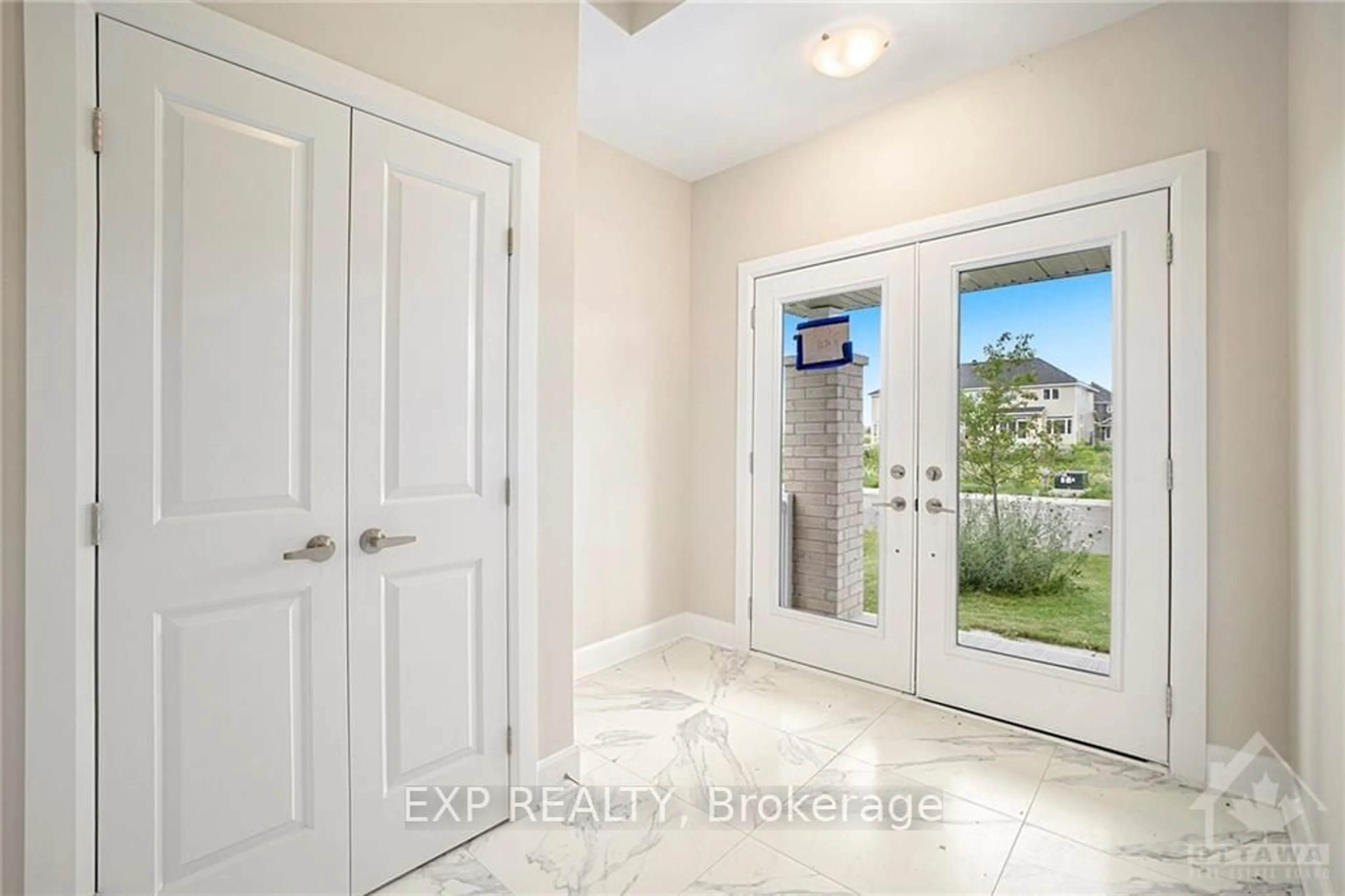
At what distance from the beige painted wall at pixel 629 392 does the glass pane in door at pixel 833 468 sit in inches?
27.0

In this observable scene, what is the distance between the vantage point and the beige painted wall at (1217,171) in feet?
6.50

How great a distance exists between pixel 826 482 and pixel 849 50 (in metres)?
1.88

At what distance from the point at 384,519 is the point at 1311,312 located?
104 inches

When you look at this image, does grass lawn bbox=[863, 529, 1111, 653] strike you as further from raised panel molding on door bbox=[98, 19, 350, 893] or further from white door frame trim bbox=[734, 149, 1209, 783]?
raised panel molding on door bbox=[98, 19, 350, 893]

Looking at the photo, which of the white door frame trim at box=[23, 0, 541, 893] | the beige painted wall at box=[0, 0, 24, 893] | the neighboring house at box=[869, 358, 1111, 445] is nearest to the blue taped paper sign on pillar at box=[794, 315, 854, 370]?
the neighboring house at box=[869, 358, 1111, 445]

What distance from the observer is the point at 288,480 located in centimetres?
152

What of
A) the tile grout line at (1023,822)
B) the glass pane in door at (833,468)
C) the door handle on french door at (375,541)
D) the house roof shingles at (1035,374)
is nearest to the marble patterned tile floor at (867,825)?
the tile grout line at (1023,822)

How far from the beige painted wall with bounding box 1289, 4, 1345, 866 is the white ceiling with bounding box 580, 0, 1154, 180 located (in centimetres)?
80

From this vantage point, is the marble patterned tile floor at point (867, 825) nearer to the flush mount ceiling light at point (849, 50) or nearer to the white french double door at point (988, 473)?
the white french double door at point (988, 473)

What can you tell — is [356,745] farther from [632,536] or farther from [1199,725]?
[1199,725]

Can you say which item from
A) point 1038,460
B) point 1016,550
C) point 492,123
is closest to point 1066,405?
point 1038,460

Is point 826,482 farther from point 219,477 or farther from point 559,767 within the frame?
point 219,477

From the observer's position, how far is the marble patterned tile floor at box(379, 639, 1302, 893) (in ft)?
5.54

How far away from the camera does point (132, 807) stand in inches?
51.8
